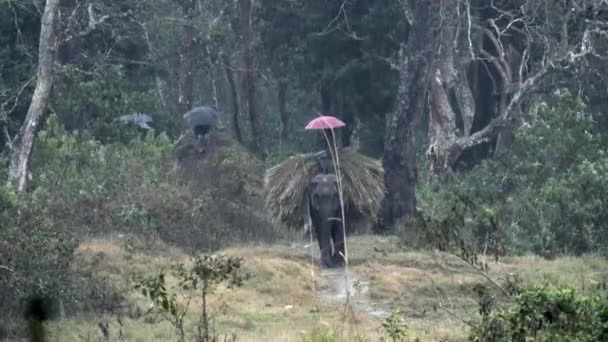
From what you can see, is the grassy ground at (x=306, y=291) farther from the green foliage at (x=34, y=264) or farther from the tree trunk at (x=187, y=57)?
the tree trunk at (x=187, y=57)

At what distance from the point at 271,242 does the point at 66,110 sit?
6.12m

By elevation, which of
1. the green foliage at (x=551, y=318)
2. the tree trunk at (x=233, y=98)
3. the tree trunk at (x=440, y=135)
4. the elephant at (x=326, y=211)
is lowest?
the green foliage at (x=551, y=318)

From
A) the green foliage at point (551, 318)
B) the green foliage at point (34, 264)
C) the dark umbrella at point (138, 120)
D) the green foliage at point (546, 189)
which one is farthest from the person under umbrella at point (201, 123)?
the green foliage at point (551, 318)

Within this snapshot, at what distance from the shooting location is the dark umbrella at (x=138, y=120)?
26.0 metres

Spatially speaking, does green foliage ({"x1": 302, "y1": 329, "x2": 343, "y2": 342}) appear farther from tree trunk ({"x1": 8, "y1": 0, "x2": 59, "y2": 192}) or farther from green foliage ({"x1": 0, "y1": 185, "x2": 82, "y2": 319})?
tree trunk ({"x1": 8, "y1": 0, "x2": 59, "y2": 192})

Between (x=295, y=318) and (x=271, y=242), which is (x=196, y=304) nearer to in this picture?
(x=295, y=318)

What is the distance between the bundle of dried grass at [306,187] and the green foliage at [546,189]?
1.43 metres

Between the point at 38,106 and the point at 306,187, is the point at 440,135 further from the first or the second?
the point at 38,106

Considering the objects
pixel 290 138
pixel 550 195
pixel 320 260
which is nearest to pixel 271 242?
pixel 320 260

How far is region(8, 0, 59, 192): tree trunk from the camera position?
19453 millimetres

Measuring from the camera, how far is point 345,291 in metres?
16.2

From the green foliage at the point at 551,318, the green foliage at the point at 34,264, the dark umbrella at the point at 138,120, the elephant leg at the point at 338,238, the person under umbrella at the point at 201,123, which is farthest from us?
the dark umbrella at the point at 138,120

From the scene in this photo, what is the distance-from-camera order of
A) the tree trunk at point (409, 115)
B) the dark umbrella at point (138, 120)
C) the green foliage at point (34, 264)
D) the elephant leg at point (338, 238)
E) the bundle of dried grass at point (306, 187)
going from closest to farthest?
1. the green foliage at point (34, 264)
2. the bundle of dried grass at point (306, 187)
3. the elephant leg at point (338, 238)
4. the tree trunk at point (409, 115)
5. the dark umbrella at point (138, 120)

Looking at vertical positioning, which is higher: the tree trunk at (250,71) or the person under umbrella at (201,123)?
the tree trunk at (250,71)
